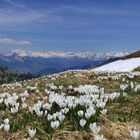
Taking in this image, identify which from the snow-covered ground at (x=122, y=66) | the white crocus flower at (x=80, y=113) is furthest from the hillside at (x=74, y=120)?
the snow-covered ground at (x=122, y=66)

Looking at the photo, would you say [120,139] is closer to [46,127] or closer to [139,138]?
[139,138]

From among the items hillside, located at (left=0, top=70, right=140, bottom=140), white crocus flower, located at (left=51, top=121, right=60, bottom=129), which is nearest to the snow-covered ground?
hillside, located at (left=0, top=70, right=140, bottom=140)

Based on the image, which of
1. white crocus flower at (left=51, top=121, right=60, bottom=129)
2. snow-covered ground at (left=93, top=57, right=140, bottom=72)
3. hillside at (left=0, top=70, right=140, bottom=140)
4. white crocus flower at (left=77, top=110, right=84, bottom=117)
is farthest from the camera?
snow-covered ground at (left=93, top=57, right=140, bottom=72)

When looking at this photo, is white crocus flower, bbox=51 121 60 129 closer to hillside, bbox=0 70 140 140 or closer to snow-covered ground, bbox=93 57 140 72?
hillside, bbox=0 70 140 140

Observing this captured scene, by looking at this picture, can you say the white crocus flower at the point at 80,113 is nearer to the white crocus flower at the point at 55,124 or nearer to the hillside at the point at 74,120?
the hillside at the point at 74,120

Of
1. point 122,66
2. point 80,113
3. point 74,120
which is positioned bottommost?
point 122,66

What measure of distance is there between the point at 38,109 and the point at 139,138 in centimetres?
321

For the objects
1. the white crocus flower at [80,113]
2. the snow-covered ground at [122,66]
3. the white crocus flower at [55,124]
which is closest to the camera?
the white crocus flower at [55,124]

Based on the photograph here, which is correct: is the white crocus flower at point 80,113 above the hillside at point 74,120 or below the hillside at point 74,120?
above

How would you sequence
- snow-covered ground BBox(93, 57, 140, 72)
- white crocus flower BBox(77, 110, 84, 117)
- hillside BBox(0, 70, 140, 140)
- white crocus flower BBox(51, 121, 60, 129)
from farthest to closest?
snow-covered ground BBox(93, 57, 140, 72) < white crocus flower BBox(77, 110, 84, 117) < white crocus flower BBox(51, 121, 60, 129) < hillside BBox(0, 70, 140, 140)

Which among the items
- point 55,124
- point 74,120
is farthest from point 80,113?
point 55,124

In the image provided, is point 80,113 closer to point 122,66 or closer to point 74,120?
point 74,120

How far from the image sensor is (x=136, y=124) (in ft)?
34.0

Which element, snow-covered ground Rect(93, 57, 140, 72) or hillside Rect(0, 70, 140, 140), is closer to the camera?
hillside Rect(0, 70, 140, 140)
